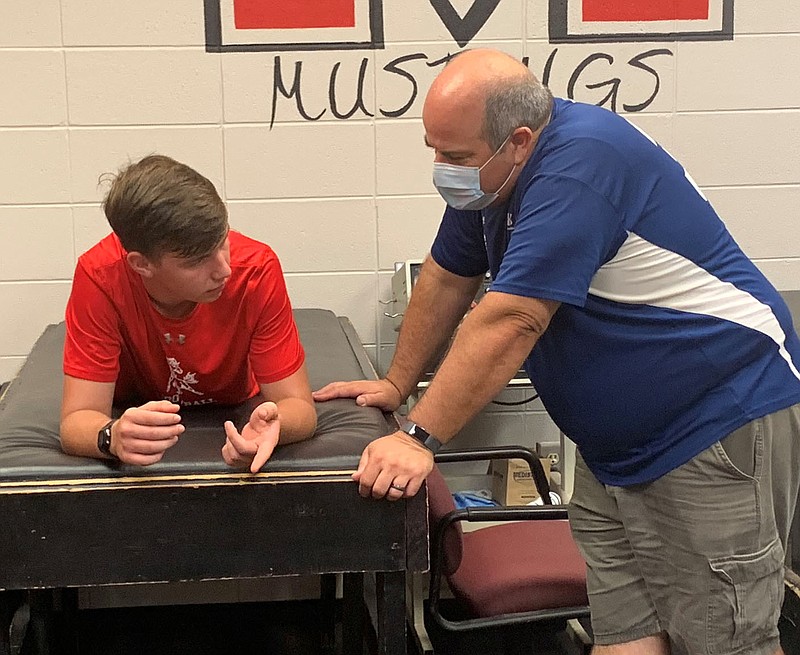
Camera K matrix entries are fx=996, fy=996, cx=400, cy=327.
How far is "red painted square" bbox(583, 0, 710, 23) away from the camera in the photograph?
273 centimetres

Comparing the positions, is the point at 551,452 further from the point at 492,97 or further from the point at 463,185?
the point at 492,97

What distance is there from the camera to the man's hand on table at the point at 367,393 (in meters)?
1.91

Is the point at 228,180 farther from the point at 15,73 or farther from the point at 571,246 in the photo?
the point at 571,246

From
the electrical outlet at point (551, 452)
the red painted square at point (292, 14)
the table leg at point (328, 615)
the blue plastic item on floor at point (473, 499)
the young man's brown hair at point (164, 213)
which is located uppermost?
the red painted square at point (292, 14)

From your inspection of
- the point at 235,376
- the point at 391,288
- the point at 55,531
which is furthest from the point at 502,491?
the point at 55,531

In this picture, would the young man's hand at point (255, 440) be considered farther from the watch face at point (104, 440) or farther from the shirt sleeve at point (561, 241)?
the shirt sleeve at point (561, 241)

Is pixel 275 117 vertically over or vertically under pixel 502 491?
over

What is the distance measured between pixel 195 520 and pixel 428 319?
63 centimetres

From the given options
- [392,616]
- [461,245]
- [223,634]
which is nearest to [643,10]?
[461,245]

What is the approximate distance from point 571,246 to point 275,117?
57.9 inches

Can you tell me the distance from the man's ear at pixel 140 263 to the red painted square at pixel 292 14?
1.23 metres

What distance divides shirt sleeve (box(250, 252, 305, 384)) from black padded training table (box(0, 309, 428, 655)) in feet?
0.55

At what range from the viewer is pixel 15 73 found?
2619 mm

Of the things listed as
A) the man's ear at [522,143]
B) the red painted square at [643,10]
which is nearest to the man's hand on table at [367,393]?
the man's ear at [522,143]
